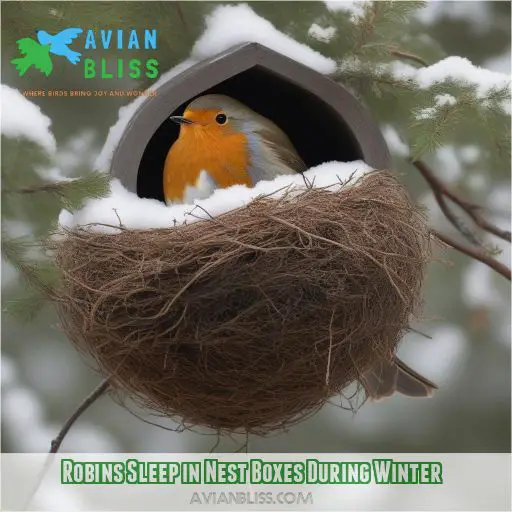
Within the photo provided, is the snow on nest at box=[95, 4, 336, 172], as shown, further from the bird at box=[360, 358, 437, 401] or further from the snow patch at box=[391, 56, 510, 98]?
the bird at box=[360, 358, 437, 401]

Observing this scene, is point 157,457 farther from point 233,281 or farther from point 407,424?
point 233,281

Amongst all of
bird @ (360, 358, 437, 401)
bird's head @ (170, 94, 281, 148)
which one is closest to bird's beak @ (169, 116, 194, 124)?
bird's head @ (170, 94, 281, 148)

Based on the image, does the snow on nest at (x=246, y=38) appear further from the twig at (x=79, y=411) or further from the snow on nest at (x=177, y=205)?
the twig at (x=79, y=411)

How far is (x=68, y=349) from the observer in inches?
120

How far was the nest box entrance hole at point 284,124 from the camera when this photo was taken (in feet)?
7.08

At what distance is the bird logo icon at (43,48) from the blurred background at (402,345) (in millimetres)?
24

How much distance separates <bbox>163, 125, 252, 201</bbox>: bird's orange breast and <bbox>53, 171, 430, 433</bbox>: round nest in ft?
0.96

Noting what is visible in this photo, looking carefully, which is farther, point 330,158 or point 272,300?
point 330,158

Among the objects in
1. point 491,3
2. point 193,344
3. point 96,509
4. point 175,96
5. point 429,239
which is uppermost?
point 491,3

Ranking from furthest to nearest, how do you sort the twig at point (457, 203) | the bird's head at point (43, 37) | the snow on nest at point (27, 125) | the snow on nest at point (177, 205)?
the twig at point (457, 203)
the bird's head at point (43, 37)
the snow on nest at point (27, 125)
the snow on nest at point (177, 205)

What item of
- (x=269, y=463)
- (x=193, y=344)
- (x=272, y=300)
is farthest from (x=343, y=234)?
(x=269, y=463)

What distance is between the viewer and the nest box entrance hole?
2.16 m

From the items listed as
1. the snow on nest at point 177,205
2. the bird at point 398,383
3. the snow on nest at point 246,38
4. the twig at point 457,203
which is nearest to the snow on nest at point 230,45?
the snow on nest at point 246,38

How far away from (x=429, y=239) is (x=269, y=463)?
91 cm
